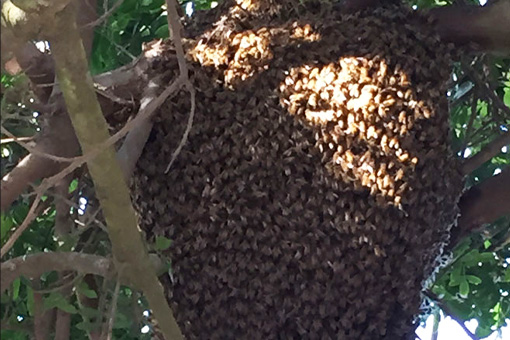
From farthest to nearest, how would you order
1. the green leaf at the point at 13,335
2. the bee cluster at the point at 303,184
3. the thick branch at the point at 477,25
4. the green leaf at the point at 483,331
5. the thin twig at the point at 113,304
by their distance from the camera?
1. the green leaf at the point at 483,331
2. the thick branch at the point at 477,25
3. the bee cluster at the point at 303,184
4. the green leaf at the point at 13,335
5. the thin twig at the point at 113,304

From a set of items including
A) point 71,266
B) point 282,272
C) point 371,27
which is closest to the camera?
point 71,266

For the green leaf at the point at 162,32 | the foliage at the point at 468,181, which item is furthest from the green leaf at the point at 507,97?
the green leaf at the point at 162,32

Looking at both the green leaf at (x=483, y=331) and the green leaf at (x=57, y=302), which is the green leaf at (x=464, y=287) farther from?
the green leaf at (x=57, y=302)

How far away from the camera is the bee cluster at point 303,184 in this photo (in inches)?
64.2

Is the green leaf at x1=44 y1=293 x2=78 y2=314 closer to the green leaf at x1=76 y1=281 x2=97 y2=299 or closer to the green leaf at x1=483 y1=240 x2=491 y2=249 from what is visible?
the green leaf at x1=76 y1=281 x2=97 y2=299

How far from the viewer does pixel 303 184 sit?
1.65 metres

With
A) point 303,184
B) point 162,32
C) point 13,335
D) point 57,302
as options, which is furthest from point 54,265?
point 162,32

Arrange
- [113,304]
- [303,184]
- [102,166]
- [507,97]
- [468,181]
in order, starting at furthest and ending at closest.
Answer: [507,97]
[468,181]
[303,184]
[113,304]
[102,166]

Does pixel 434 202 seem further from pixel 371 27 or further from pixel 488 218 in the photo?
pixel 371 27

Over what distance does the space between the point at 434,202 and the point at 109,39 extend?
0.88 m

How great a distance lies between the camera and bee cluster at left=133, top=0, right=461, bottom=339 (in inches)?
64.2

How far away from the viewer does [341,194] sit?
64.7 inches

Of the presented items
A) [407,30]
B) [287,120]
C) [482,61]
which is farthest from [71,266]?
[482,61]

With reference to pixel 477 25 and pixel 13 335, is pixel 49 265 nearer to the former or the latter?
pixel 13 335
